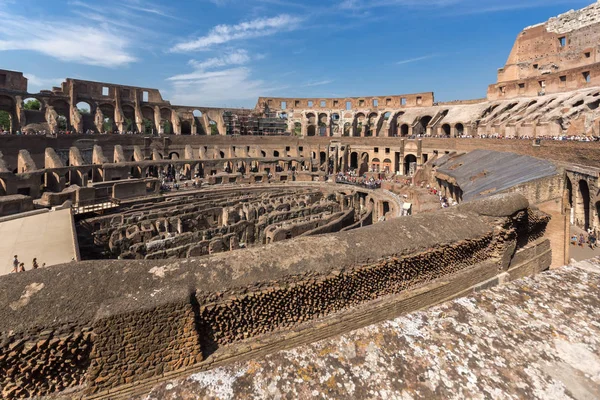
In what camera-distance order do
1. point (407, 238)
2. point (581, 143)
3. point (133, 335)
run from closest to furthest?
point (133, 335) < point (407, 238) < point (581, 143)

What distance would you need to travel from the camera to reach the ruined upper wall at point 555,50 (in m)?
28.7

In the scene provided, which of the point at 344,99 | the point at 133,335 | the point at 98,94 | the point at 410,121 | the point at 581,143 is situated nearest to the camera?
the point at 133,335

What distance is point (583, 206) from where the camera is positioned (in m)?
16.0

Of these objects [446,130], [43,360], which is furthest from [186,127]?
[43,360]

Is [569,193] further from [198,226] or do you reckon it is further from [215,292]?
[198,226]

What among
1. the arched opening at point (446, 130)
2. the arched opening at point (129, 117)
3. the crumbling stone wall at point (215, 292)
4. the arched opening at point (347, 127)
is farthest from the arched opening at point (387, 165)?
the arched opening at point (129, 117)

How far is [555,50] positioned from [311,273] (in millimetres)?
38673

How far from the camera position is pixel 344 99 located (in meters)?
43.3

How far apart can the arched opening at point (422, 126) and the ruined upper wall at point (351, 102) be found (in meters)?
1.98

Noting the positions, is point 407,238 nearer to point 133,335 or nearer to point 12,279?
point 133,335

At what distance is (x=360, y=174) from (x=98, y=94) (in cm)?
2819

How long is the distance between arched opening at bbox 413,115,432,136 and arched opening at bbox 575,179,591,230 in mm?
21076

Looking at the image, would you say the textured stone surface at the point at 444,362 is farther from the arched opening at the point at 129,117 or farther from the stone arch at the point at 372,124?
the arched opening at the point at 129,117

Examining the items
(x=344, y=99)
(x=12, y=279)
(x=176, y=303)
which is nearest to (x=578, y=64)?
(x=344, y=99)
